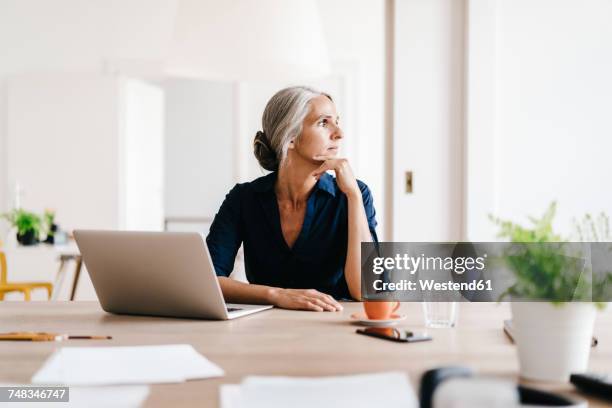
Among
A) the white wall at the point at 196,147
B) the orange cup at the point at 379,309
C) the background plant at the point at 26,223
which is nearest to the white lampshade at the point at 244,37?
the orange cup at the point at 379,309

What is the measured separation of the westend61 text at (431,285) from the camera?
165 centimetres

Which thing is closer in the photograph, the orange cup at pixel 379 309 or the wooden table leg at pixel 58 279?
the orange cup at pixel 379 309

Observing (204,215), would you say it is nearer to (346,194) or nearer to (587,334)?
(346,194)

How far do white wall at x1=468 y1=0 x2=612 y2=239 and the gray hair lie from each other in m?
3.39

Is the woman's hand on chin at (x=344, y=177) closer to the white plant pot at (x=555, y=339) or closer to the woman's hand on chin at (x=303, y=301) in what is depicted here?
the woman's hand on chin at (x=303, y=301)

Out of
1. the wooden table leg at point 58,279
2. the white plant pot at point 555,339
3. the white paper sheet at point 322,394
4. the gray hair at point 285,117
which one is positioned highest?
the gray hair at point 285,117

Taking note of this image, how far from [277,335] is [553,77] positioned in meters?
4.75

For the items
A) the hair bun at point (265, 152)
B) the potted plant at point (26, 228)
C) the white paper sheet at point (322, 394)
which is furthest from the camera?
the potted plant at point (26, 228)

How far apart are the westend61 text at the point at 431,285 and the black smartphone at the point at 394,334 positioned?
169 mm

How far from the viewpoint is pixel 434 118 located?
18.8ft

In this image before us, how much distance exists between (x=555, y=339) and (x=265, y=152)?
1.59 meters

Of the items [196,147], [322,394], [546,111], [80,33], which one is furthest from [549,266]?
[196,147]

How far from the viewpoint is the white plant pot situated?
1088 mm

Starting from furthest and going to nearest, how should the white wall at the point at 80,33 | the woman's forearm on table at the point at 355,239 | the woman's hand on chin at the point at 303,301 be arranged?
the white wall at the point at 80,33
the woman's forearm on table at the point at 355,239
the woman's hand on chin at the point at 303,301
